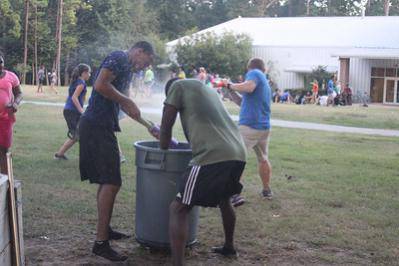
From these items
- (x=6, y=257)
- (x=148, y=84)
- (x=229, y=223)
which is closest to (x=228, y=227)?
(x=229, y=223)

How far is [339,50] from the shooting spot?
127ft

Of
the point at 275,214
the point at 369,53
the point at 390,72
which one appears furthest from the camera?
the point at 390,72

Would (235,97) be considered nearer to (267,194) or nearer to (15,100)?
(267,194)

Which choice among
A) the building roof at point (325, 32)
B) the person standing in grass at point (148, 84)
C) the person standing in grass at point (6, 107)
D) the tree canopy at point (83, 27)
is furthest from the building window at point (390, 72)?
the person standing in grass at point (6, 107)

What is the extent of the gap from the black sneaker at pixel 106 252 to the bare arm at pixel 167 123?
97 cm

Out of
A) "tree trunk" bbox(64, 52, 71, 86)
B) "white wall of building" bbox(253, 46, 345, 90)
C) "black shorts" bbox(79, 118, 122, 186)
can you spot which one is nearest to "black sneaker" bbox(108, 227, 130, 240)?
"black shorts" bbox(79, 118, 122, 186)

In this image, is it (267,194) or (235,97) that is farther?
(267,194)

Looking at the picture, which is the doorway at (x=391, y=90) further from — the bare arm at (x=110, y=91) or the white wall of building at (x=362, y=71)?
the bare arm at (x=110, y=91)

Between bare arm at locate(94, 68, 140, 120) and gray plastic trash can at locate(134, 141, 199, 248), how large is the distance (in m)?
0.36

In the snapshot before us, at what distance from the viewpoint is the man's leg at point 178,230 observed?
15.4 ft

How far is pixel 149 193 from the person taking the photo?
524 centimetres

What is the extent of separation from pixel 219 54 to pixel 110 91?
3666cm

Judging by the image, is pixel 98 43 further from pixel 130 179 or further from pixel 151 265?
pixel 151 265

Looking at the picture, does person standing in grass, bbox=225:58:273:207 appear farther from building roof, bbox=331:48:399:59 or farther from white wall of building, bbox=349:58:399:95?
white wall of building, bbox=349:58:399:95
